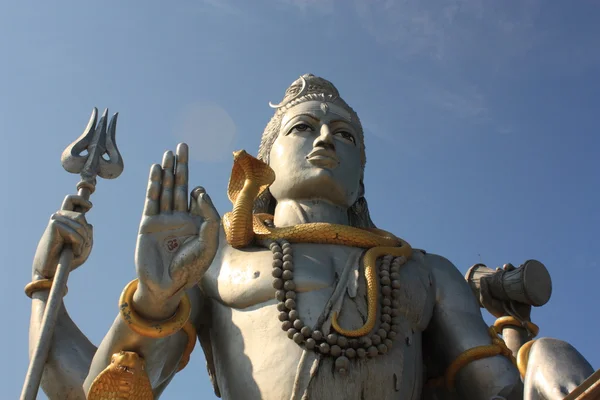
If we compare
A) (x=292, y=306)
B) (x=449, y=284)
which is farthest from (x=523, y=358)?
(x=292, y=306)

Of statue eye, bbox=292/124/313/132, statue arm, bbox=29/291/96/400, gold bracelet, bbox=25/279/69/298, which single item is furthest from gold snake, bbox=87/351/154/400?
statue eye, bbox=292/124/313/132

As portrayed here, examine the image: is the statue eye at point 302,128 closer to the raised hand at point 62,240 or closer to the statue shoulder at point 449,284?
the statue shoulder at point 449,284

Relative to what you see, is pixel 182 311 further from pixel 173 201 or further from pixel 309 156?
pixel 309 156

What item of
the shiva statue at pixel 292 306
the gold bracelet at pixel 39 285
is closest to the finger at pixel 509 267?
the shiva statue at pixel 292 306

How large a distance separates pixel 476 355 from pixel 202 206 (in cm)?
253

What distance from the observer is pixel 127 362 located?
6242mm

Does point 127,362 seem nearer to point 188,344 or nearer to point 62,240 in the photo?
point 188,344

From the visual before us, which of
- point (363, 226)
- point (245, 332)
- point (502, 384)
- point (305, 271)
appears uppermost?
point (363, 226)

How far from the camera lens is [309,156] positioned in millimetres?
7840

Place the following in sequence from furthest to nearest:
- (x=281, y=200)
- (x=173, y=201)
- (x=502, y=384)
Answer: (x=281, y=200), (x=502, y=384), (x=173, y=201)

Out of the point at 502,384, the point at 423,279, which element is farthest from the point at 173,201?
the point at 502,384

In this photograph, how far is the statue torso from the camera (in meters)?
6.49

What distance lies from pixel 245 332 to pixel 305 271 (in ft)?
2.13

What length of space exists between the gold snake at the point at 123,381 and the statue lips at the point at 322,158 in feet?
7.92
